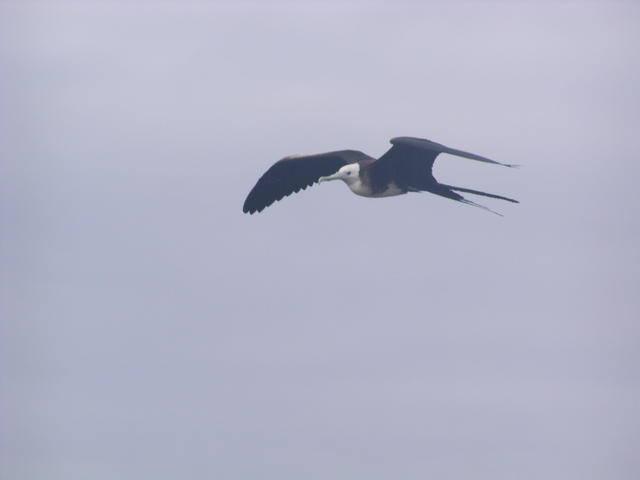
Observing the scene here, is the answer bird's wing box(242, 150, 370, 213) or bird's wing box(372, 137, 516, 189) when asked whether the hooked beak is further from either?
bird's wing box(242, 150, 370, 213)

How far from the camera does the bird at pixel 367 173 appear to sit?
1509 centimetres

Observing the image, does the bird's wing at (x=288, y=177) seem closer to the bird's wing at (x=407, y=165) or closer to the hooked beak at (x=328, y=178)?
the hooked beak at (x=328, y=178)

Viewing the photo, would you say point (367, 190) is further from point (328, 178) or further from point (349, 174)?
point (328, 178)

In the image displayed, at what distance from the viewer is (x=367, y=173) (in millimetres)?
16250

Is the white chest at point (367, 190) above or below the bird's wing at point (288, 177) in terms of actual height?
below

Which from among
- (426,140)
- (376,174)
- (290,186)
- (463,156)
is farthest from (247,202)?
(463,156)

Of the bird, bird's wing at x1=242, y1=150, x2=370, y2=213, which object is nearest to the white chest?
the bird

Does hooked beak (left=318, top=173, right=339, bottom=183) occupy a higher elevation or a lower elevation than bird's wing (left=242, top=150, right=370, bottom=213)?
lower

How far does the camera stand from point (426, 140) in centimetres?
1457

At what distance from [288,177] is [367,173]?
7.48 feet

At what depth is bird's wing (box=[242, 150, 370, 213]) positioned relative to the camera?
58.8 feet

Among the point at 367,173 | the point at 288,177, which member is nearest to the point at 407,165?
the point at 367,173

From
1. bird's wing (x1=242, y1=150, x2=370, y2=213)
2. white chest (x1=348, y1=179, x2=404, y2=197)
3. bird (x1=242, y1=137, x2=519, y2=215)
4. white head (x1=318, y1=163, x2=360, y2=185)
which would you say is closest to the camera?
bird (x1=242, y1=137, x2=519, y2=215)

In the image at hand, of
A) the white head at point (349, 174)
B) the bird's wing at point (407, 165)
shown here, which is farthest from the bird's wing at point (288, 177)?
the bird's wing at point (407, 165)
